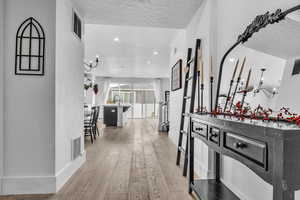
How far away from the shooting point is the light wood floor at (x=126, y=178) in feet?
6.62

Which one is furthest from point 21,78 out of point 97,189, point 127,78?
point 127,78

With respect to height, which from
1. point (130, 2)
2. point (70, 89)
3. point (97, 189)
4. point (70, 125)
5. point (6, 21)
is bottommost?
point (97, 189)

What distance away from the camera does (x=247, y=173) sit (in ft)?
5.51

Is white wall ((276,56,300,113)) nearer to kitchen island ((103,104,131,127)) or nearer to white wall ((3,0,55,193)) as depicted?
white wall ((3,0,55,193))

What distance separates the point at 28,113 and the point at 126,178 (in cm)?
141

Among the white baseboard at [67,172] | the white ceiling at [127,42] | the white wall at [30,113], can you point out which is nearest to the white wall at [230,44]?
the white ceiling at [127,42]

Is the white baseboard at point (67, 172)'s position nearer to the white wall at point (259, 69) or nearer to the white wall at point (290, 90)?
the white wall at point (259, 69)

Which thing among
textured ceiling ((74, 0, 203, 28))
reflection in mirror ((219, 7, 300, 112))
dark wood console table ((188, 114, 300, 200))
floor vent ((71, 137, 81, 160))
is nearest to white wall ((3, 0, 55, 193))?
floor vent ((71, 137, 81, 160))

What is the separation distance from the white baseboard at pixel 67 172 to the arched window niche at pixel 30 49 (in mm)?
1174

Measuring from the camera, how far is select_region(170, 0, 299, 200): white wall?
140 centimetres

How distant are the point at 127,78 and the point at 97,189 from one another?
1010 cm

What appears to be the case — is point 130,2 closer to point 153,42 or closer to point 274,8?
Result: point 274,8

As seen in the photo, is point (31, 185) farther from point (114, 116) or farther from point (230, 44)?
point (114, 116)

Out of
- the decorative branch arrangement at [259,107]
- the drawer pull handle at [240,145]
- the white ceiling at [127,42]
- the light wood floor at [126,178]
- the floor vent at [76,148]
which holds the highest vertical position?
the white ceiling at [127,42]
